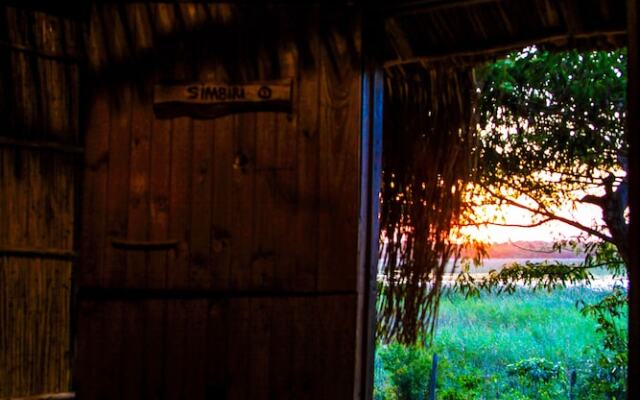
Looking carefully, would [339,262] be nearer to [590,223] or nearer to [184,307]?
[184,307]

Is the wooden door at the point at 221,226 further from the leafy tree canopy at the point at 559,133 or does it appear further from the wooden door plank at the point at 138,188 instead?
the leafy tree canopy at the point at 559,133

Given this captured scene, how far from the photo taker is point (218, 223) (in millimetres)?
2715

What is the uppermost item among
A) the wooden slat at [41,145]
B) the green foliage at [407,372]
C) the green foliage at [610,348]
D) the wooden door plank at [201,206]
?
the wooden slat at [41,145]

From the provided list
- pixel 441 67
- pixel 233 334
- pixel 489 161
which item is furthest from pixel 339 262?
pixel 489 161

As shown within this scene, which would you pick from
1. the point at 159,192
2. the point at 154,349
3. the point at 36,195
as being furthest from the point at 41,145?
the point at 154,349

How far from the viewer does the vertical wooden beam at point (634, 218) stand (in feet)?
7.08

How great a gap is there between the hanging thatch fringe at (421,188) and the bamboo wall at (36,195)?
165 centimetres

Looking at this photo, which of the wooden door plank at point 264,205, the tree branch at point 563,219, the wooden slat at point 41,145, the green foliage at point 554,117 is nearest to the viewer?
the wooden door plank at point 264,205

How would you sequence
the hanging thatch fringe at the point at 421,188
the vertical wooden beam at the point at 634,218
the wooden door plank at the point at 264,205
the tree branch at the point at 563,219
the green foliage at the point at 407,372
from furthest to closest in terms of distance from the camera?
the green foliage at the point at 407,372 → the tree branch at the point at 563,219 → the hanging thatch fringe at the point at 421,188 → the wooden door plank at the point at 264,205 → the vertical wooden beam at the point at 634,218

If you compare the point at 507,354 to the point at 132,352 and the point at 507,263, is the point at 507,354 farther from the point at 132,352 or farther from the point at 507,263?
the point at 132,352

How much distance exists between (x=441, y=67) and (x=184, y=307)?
164 cm

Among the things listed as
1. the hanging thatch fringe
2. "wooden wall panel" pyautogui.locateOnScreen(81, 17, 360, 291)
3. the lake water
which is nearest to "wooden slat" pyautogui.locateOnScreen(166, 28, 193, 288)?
"wooden wall panel" pyautogui.locateOnScreen(81, 17, 360, 291)

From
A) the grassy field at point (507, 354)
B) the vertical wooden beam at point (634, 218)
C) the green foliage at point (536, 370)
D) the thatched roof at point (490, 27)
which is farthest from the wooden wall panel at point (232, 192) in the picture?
the green foliage at point (536, 370)

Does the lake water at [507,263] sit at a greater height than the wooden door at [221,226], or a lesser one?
lesser
